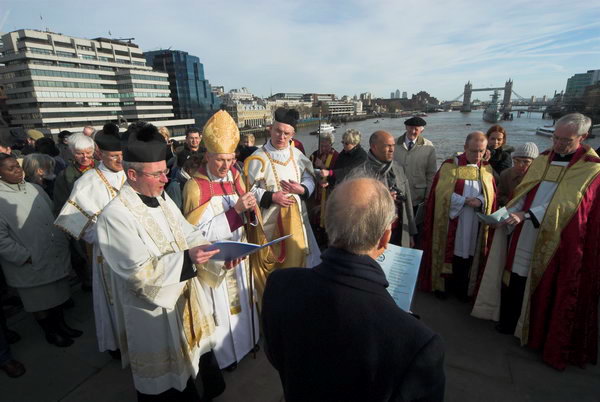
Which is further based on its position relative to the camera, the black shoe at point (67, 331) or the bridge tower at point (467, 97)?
the bridge tower at point (467, 97)

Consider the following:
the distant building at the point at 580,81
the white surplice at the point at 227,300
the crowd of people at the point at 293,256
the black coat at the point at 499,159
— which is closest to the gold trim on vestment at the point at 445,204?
the crowd of people at the point at 293,256

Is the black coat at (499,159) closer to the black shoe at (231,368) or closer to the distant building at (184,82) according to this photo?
the black shoe at (231,368)

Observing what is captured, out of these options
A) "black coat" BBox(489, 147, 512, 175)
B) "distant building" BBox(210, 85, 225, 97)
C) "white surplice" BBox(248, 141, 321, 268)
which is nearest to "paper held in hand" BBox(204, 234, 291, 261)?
"white surplice" BBox(248, 141, 321, 268)

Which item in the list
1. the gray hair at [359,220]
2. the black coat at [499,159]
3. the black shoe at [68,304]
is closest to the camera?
the gray hair at [359,220]

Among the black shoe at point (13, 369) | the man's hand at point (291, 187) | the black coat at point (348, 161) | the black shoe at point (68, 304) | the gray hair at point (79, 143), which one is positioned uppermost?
the gray hair at point (79, 143)

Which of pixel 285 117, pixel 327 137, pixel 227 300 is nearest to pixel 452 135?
pixel 327 137

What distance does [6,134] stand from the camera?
5084cm

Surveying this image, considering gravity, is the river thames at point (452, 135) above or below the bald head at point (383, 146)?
below

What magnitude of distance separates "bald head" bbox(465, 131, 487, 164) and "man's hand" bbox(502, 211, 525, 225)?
891 millimetres

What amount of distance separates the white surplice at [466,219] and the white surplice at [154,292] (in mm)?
2818

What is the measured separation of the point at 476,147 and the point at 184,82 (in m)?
97.6

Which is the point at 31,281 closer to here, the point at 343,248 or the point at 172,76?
the point at 343,248

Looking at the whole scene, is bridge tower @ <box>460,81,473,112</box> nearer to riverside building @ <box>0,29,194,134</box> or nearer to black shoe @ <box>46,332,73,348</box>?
riverside building @ <box>0,29,194,134</box>

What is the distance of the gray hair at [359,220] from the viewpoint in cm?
108
